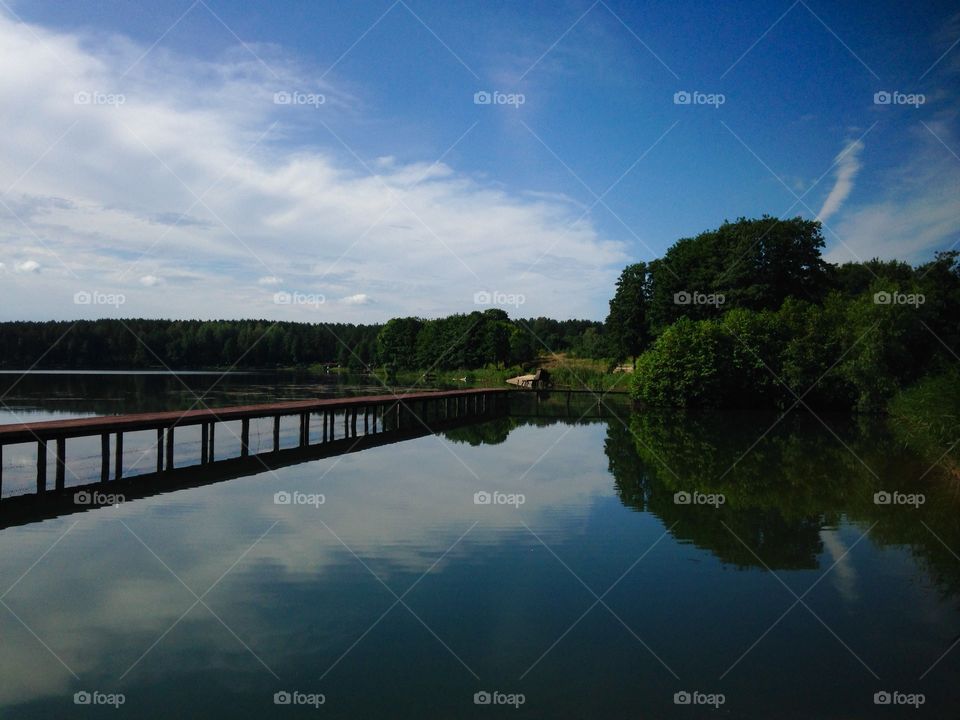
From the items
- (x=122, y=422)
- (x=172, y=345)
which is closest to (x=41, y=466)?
(x=122, y=422)

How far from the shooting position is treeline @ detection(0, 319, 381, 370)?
Answer: 3556 inches

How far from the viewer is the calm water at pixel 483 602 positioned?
18.9ft

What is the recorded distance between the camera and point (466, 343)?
84.3 meters

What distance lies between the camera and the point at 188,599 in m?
7.79

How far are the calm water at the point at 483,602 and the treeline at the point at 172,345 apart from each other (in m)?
91.8

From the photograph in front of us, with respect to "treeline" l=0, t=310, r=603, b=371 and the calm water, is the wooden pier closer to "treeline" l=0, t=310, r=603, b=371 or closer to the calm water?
the calm water

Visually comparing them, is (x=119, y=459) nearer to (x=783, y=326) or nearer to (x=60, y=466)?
(x=60, y=466)

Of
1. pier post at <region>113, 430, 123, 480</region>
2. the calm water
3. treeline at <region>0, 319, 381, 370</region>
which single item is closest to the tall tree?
the calm water

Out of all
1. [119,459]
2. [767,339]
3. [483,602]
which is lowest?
[483,602]

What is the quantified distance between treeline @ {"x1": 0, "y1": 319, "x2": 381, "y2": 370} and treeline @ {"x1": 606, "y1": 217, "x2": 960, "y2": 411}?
Answer: 64.3 metres

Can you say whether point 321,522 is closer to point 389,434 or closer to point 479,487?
point 479,487

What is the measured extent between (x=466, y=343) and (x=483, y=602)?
252ft

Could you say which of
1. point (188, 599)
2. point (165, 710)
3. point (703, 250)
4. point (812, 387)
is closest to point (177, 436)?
point (188, 599)

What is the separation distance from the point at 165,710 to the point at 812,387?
40118mm
